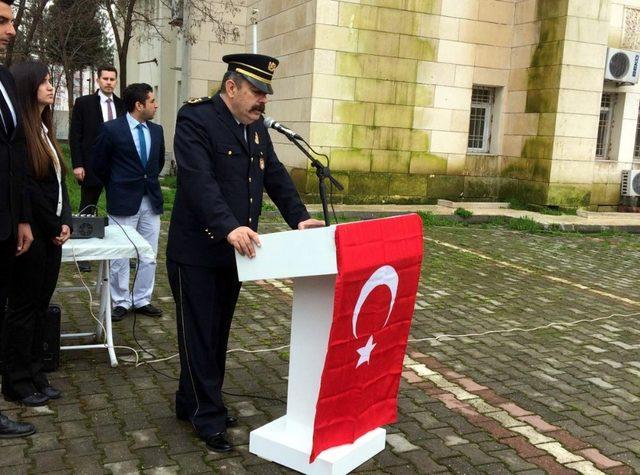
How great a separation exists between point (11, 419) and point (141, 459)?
90cm

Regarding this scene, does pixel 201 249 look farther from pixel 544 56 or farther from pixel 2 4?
pixel 544 56

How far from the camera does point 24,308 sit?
4.02 meters

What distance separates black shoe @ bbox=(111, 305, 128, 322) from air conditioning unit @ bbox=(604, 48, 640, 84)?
40.5ft

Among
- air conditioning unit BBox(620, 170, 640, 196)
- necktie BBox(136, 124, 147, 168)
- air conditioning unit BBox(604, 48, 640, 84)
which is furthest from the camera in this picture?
air conditioning unit BBox(620, 170, 640, 196)

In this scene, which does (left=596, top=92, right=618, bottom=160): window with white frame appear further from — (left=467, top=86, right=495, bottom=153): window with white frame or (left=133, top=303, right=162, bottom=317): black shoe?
(left=133, top=303, right=162, bottom=317): black shoe

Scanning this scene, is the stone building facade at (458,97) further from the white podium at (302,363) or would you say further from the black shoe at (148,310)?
the white podium at (302,363)

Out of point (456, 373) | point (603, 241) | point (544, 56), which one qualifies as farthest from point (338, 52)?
point (456, 373)

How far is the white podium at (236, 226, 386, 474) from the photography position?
10.4 ft

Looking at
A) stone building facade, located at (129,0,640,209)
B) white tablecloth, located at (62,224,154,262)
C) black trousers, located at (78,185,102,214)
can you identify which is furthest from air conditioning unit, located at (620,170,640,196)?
white tablecloth, located at (62,224,154,262)

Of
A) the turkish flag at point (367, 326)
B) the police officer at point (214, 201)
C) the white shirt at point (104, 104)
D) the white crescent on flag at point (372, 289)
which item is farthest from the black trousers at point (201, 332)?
the white shirt at point (104, 104)

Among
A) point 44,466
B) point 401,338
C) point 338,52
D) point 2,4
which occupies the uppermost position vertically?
point 338,52

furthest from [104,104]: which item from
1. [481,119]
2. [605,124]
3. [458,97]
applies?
[605,124]

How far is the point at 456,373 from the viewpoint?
16.8 feet

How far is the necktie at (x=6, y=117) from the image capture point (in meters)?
3.43
